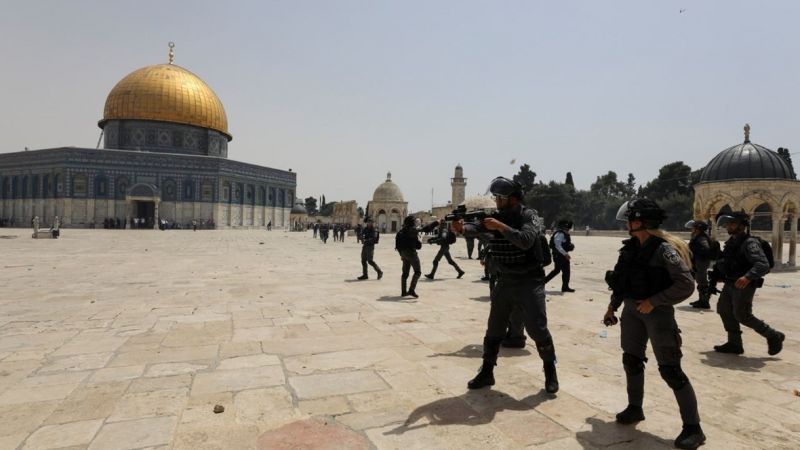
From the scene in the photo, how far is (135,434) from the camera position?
300 centimetres

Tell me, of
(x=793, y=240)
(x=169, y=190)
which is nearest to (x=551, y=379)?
(x=793, y=240)

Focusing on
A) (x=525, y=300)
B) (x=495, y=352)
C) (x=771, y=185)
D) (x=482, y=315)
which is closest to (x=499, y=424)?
(x=495, y=352)

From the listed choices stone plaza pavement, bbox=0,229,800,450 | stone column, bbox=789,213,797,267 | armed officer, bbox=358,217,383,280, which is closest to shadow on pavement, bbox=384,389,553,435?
stone plaza pavement, bbox=0,229,800,450

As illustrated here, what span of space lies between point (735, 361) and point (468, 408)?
3283 millimetres

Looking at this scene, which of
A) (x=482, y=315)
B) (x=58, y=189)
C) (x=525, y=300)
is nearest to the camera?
(x=525, y=300)

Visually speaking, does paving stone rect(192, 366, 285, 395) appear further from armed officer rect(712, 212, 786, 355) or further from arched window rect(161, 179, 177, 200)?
arched window rect(161, 179, 177, 200)

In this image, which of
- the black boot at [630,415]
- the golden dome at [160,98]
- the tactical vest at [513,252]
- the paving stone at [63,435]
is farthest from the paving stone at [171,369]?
the golden dome at [160,98]

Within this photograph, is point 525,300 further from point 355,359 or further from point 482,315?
point 482,315

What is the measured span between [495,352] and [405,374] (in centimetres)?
90

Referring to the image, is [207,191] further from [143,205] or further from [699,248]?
[699,248]

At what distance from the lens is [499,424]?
320 centimetres

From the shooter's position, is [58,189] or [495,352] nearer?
[495,352]

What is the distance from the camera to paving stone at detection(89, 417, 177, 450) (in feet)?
9.40

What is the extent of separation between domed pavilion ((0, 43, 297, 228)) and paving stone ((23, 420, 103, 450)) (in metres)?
50.1
